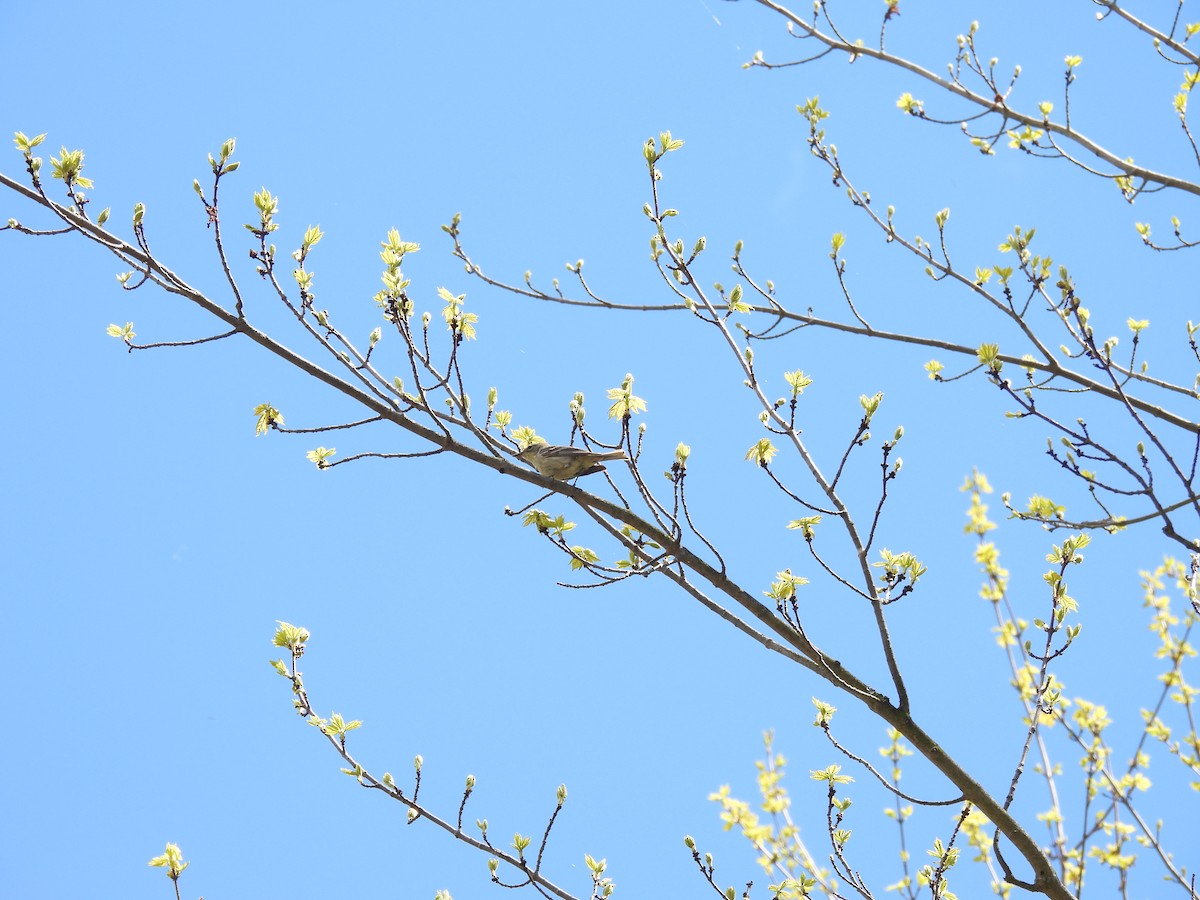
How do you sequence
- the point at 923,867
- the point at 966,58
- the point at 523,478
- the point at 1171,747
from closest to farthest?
the point at 523,478, the point at 923,867, the point at 966,58, the point at 1171,747

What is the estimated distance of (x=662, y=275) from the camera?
4258mm

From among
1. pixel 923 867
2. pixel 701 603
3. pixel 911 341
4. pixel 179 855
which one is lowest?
pixel 179 855

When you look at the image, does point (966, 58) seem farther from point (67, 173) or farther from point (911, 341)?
point (67, 173)

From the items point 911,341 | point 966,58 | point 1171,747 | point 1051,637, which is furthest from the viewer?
point 1171,747

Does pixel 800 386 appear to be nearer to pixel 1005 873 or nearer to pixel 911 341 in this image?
pixel 911 341

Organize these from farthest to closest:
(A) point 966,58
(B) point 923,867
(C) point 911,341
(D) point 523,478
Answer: (A) point 966,58
(C) point 911,341
(B) point 923,867
(D) point 523,478

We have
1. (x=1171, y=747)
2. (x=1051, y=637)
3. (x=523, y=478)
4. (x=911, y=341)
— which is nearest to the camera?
(x=523, y=478)

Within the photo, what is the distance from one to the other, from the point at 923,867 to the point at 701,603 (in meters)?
1.79

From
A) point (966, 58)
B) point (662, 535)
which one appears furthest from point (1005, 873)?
point (966, 58)

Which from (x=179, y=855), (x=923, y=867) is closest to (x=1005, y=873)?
(x=923, y=867)

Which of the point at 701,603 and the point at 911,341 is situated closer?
the point at 701,603

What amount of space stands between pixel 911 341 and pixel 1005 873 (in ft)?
8.46

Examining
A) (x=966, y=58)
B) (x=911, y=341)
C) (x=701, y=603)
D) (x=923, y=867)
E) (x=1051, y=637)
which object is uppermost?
(x=966, y=58)

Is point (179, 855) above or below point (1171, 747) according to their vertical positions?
below
